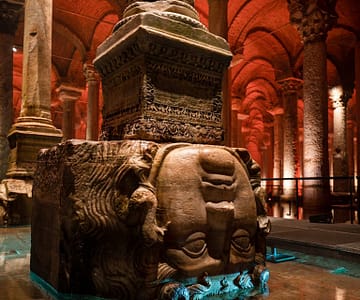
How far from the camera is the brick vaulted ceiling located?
12578mm

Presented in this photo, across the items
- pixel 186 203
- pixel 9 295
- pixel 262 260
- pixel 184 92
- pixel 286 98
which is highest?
pixel 286 98

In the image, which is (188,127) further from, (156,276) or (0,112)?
(0,112)

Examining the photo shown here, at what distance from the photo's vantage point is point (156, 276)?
1912 millimetres

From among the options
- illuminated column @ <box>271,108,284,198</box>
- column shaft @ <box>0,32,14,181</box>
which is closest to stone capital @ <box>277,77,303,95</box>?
illuminated column @ <box>271,108,284,198</box>

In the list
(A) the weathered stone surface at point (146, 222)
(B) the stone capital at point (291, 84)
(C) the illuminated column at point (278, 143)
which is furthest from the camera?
(C) the illuminated column at point (278, 143)

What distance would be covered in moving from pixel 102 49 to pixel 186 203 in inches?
62.2

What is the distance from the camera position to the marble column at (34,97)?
20.0 ft

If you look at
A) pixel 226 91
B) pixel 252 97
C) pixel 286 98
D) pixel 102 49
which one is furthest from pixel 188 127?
pixel 252 97

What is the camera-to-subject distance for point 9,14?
29.3 ft

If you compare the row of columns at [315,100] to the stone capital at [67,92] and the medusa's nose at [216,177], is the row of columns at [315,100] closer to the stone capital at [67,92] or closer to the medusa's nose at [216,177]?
the medusa's nose at [216,177]

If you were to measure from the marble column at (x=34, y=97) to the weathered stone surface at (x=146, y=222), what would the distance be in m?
4.15

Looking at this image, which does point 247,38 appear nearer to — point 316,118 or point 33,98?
point 316,118

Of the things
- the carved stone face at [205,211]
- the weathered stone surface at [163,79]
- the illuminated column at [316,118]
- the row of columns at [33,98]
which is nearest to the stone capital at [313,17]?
the illuminated column at [316,118]

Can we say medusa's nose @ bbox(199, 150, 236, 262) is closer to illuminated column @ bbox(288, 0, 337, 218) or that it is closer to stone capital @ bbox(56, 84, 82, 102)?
illuminated column @ bbox(288, 0, 337, 218)
